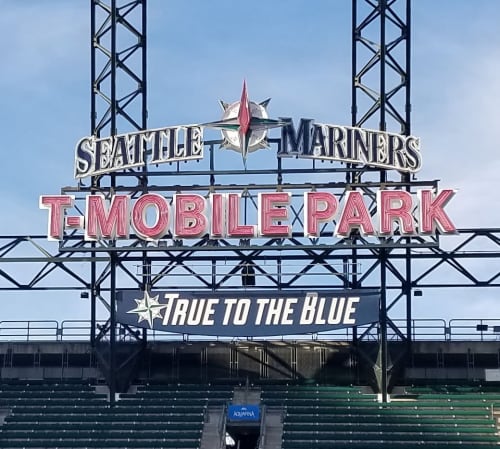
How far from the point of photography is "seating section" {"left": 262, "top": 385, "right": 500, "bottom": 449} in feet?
208

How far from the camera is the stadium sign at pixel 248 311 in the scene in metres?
66.3

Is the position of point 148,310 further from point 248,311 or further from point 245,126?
point 245,126

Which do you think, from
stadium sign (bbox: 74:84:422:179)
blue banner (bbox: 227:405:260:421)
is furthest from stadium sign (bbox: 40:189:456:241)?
blue banner (bbox: 227:405:260:421)

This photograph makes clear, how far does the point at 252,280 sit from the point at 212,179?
5.11 meters

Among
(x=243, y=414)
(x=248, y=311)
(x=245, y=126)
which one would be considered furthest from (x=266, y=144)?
(x=243, y=414)

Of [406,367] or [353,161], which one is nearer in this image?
[353,161]

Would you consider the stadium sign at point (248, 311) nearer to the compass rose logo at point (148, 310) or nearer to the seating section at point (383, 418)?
the compass rose logo at point (148, 310)

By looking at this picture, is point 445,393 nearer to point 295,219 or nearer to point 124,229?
point 295,219

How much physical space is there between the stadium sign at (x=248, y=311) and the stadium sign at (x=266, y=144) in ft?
19.9

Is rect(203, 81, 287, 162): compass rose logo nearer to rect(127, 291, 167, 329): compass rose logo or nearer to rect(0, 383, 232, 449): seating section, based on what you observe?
rect(127, 291, 167, 329): compass rose logo

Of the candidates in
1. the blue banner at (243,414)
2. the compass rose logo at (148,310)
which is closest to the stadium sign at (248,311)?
the compass rose logo at (148,310)

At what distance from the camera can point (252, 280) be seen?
225 ft

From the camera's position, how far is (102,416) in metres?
66.4

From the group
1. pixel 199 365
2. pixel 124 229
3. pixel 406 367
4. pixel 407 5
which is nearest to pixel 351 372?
pixel 406 367
